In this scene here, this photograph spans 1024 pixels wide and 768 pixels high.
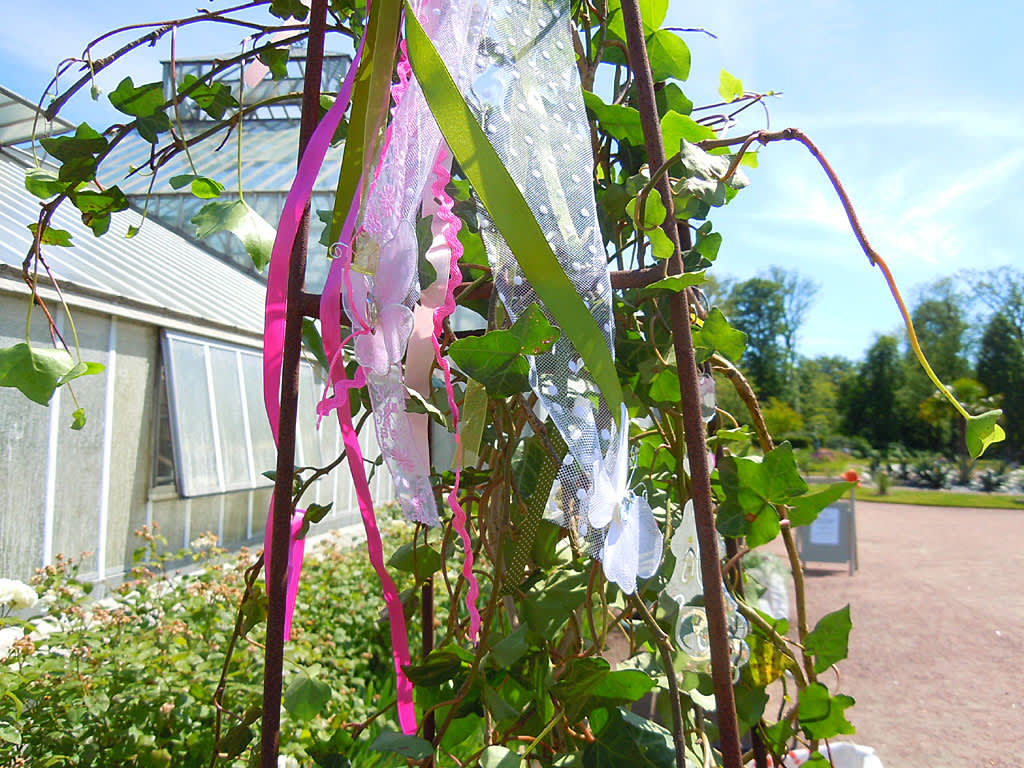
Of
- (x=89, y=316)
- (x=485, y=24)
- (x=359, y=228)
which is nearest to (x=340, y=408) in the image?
(x=359, y=228)

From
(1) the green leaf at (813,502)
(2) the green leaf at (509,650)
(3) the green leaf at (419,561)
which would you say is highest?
(1) the green leaf at (813,502)

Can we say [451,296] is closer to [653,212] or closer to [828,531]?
[653,212]

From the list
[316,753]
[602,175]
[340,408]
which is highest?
[602,175]

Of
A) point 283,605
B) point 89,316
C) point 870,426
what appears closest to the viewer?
point 283,605

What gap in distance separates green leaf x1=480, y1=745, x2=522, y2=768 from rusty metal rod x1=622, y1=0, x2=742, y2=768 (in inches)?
5.6

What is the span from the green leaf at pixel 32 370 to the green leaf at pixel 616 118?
524 mm

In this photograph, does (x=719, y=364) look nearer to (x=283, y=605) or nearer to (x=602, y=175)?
(x=602, y=175)

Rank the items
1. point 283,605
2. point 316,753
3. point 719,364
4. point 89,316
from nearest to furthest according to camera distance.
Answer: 1. point 283,605
2. point 316,753
3. point 719,364
4. point 89,316

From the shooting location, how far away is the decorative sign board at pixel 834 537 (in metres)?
6.27

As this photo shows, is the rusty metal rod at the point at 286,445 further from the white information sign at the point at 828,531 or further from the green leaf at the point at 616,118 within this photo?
the white information sign at the point at 828,531

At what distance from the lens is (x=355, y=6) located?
0.65 metres

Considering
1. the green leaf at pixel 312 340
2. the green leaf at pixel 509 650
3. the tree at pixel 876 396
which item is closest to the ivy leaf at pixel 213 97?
the green leaf at pixel 312 340

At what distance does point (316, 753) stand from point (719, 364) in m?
0.52

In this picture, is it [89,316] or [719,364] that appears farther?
[89,316]
